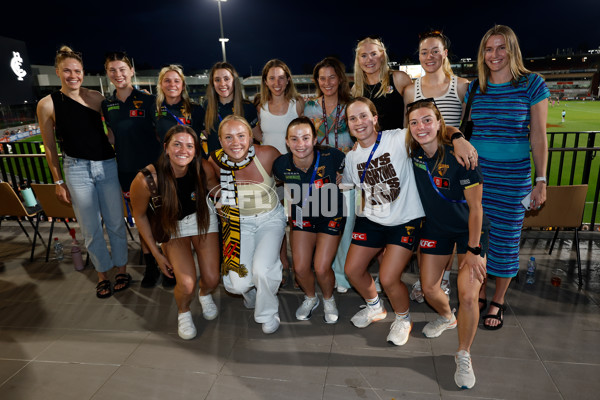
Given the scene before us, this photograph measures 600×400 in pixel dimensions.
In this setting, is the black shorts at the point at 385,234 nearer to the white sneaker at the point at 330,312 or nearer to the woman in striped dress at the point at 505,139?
the white sneaker at the point at 330,312

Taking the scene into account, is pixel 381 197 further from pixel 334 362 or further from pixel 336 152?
pixel 334 362

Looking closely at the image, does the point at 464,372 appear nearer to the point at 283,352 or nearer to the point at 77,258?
the point at 283,352

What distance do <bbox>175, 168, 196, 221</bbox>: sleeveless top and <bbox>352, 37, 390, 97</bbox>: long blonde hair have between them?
1.85 meters

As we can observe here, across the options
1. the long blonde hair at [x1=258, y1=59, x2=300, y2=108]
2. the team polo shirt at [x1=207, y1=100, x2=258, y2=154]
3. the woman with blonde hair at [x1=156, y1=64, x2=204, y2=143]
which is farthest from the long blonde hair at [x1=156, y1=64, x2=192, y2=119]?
the long blonde hair at [x1=258, y1=59, x2=300, y2=108]

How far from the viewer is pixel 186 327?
3086 mm

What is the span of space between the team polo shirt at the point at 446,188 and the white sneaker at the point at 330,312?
116 cm

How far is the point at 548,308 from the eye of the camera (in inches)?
127

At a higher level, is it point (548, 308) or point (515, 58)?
point (515, 58)

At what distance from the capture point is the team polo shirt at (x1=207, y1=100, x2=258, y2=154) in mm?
3652

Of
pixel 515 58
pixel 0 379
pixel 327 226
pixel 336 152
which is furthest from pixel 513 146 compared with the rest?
pixel 0 379

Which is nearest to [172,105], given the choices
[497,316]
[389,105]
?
[389,105]

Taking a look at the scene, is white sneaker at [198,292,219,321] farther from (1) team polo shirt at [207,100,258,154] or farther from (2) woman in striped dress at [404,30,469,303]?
(2) woman in striped dress at [404,30,469,303]

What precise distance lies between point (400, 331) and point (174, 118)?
305 cm

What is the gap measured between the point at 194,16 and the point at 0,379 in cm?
9037
